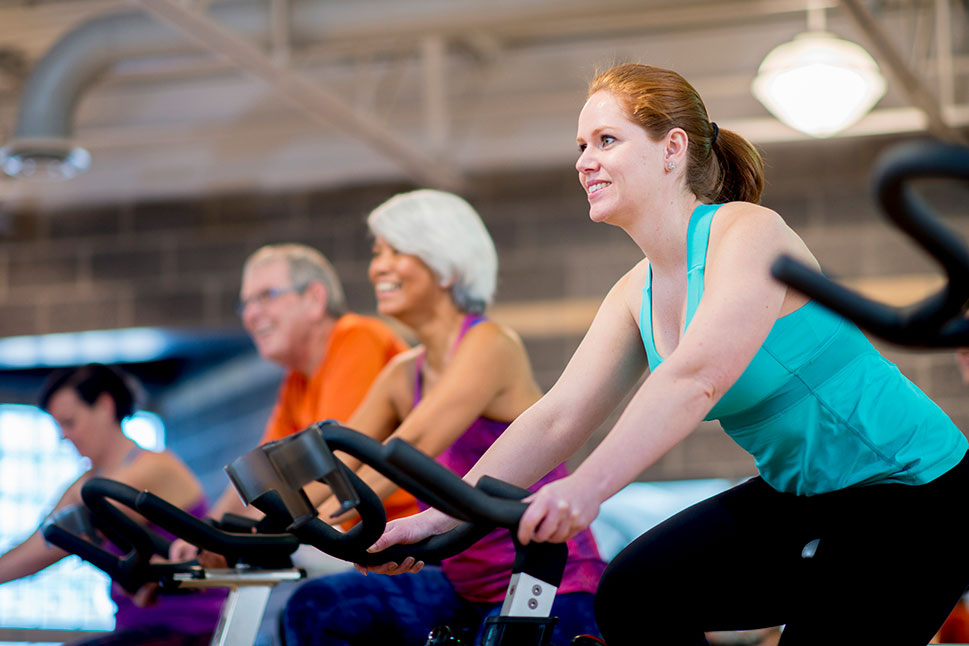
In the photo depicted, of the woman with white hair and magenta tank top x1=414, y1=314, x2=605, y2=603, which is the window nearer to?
the woman with white hair

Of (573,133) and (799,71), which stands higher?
(573,133)

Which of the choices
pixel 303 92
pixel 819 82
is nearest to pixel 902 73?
pixel 819 82

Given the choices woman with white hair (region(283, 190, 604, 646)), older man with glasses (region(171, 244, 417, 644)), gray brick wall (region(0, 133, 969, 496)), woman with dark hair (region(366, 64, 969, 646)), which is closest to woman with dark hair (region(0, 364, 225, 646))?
older man with glasses (region(171, 244, 417, 644))

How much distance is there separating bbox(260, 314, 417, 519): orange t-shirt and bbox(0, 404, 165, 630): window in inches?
167

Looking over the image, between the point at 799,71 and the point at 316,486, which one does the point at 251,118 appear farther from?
the point at 316,486

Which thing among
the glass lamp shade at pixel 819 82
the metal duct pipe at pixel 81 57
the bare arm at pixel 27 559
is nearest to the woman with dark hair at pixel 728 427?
the bare arm at pixel 27 559

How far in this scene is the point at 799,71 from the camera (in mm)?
3945

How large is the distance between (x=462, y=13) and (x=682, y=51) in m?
1.82

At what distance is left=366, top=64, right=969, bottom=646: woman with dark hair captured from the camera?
1234 mm

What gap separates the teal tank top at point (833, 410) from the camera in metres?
1.32

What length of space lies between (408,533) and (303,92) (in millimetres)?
3615

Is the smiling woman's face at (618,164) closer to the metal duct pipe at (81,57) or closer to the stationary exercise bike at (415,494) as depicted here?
the stationary exercise bike at (415,494)

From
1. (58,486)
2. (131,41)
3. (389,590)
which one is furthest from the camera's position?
(58,486)

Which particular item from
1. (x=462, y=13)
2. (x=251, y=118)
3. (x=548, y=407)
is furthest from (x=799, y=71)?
(x=251, y=118)
